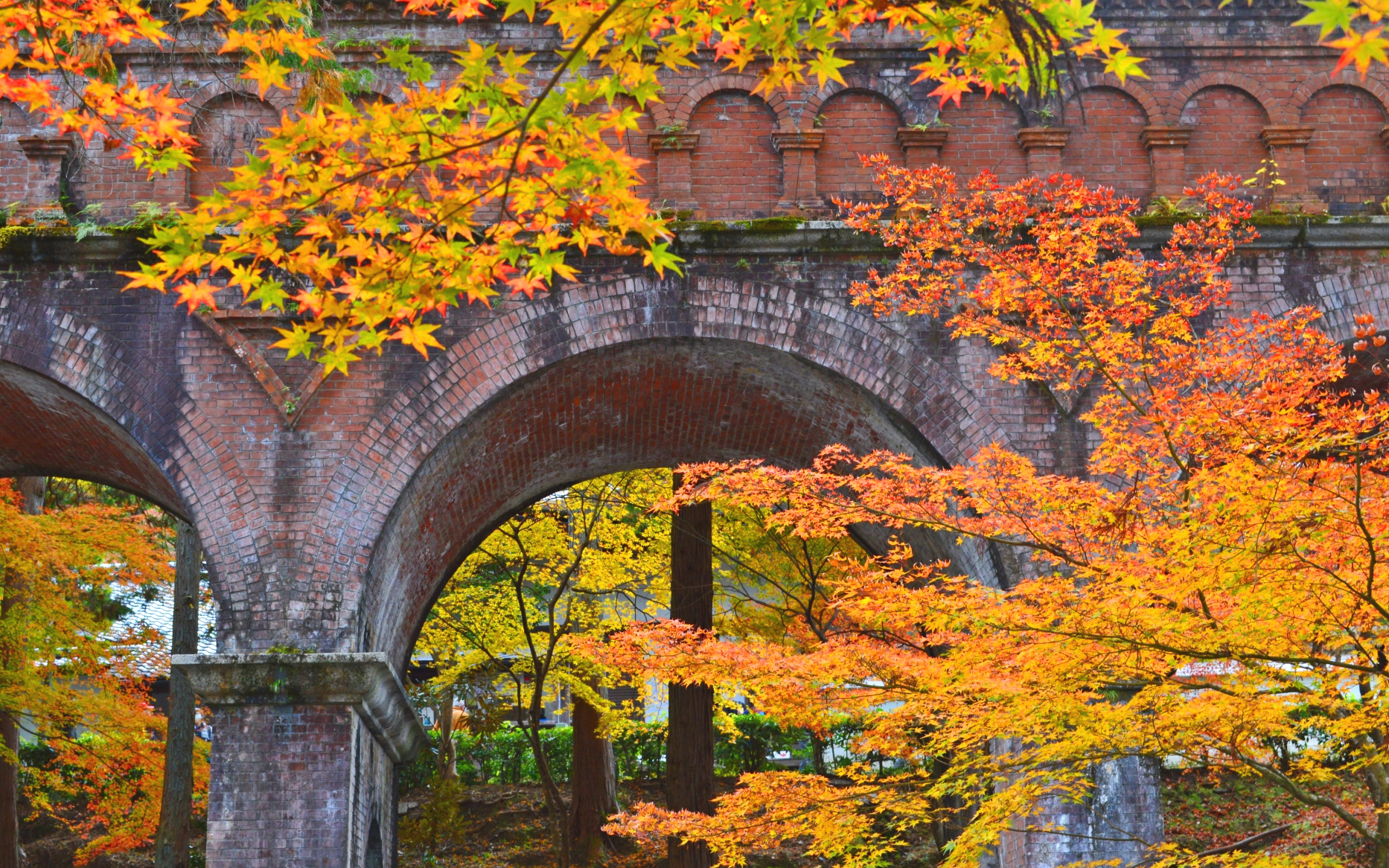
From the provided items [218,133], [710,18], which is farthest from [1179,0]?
[218,133]

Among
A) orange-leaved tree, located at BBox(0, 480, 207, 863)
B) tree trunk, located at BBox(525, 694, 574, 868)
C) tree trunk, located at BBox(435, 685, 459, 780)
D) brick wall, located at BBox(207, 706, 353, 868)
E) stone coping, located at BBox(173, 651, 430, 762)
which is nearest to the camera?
brick wall, located at BBox(207, 706, 353, 868)

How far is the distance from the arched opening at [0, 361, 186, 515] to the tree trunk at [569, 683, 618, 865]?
7.30 m

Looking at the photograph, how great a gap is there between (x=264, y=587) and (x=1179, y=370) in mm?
6286

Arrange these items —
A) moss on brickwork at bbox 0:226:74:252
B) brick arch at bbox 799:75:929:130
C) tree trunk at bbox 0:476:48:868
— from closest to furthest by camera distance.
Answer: moss on brickwork at bbox 0:226:74:252 → brick arch at bbox 799:75:929:130 → tree trunk at bbox 0:476:48:868

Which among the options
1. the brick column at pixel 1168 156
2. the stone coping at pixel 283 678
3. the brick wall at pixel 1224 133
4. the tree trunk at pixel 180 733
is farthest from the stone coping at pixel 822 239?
the tree trunk at pixel 180 733

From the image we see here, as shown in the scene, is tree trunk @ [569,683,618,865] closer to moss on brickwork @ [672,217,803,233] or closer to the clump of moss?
moss on brickwork @ [672,217,803,233]

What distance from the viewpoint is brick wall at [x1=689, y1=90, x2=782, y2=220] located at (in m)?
10.2

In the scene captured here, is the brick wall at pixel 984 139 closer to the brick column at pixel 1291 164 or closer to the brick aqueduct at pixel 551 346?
the brick aqueduct at pixel 551 346

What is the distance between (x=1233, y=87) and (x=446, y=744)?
1530 centimetres

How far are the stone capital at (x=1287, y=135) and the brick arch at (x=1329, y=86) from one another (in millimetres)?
147

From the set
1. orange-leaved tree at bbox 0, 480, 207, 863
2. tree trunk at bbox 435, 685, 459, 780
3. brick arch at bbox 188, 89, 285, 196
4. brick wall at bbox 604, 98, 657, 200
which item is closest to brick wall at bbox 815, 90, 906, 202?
brick wall at bbox 604, 98, 657, 200

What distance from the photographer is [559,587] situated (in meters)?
16.5

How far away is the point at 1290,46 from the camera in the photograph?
10383 mm

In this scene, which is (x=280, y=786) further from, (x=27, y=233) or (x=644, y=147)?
(x=644, y=147)
